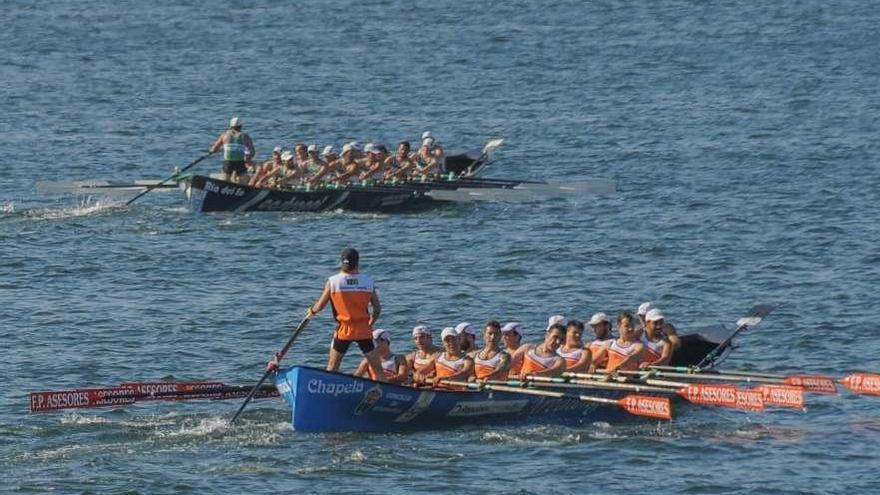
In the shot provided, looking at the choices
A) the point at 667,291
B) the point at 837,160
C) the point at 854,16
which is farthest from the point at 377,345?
the point at 854,16

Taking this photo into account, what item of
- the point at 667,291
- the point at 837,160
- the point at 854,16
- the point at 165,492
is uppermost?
the point at 854,16

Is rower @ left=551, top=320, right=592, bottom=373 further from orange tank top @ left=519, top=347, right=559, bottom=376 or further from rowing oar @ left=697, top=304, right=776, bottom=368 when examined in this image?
rowing oar @ left=697, top=304, right=776, bottom=368

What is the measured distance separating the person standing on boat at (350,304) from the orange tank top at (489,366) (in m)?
1.93

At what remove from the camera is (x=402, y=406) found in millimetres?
30312

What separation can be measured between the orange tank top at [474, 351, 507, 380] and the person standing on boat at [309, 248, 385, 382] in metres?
1.93

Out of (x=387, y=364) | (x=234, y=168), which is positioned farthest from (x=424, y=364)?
(x=234, y=168)

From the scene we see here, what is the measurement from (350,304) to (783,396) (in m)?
6.65

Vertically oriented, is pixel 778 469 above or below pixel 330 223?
below

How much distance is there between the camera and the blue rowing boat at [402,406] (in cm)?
2978

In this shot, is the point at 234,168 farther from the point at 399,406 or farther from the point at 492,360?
the point at 399,406

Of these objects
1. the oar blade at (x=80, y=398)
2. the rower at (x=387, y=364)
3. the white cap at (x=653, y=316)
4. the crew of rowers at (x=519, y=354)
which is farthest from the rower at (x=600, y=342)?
the oar blade at (x=80, y=398)

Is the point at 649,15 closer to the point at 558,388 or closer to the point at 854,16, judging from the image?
the point at 854,16

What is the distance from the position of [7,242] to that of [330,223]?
25.7 feet

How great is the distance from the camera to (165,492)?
27703 millimetres
